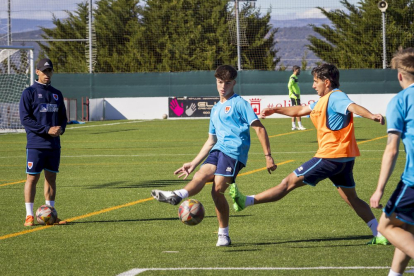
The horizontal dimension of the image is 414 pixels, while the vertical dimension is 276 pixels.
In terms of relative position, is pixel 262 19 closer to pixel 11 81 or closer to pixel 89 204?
pixel 11 81

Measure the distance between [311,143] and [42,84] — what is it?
13.9 metres

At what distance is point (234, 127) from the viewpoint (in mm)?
8211

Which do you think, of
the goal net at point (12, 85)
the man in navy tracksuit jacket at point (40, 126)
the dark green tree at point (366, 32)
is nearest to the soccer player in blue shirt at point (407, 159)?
A: the man in navy tracksuit jacket at point (40, 126)

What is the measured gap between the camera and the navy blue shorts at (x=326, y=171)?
794 cm

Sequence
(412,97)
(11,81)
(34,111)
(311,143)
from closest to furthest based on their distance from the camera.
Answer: (412,97) → (34,111) → (311,143) → (11,81)

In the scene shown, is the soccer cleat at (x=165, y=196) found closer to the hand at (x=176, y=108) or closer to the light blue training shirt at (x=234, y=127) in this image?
the light blue training shirt at (x=234, y=127)

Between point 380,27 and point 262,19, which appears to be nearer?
point 380,27

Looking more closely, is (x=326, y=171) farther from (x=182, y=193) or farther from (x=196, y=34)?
(x=196, y=34)

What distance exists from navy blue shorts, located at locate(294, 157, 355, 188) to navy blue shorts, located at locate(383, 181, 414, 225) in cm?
236

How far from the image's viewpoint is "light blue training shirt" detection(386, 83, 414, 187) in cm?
548

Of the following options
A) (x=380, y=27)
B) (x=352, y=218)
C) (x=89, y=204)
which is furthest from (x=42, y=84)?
(x=380, y=27)

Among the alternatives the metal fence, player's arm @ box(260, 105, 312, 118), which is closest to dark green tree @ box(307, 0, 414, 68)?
the metal fence

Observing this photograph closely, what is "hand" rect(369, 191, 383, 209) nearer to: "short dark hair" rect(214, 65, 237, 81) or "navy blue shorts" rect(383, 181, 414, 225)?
"navy blue shorts" rect(383, 181, 414, 225)

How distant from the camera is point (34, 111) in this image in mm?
9922
